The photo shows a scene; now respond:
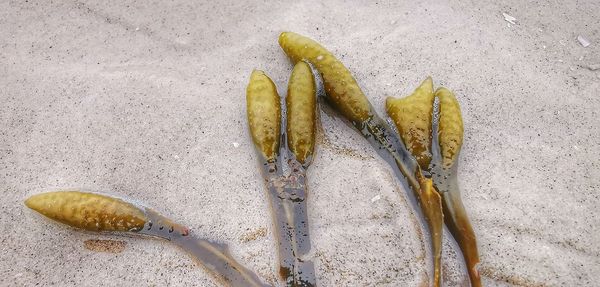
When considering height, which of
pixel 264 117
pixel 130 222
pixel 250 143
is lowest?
pixel 130 222

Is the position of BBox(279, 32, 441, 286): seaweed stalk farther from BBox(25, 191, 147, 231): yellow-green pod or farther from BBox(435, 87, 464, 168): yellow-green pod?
BBox(25, 191, 147, 231): yellow-green pod

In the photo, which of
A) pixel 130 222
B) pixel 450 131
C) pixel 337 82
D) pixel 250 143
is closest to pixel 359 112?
pixel 337 82

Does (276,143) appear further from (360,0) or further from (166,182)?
(360,0)

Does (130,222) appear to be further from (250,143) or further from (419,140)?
(419,140)

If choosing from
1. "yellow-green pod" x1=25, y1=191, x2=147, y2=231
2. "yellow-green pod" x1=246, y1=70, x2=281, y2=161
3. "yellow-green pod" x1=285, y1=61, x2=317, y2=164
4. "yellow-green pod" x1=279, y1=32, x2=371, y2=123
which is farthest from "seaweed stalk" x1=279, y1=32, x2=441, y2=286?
"yellow-green pod" x1=25, y1=191, x2=147, y2=231

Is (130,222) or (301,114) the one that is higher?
(301,114)

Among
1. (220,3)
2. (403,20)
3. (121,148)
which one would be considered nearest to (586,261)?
(403,20)

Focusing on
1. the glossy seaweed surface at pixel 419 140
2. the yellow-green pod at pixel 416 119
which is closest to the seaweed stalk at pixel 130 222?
the glossy seaweed surface at pixel 419 140
